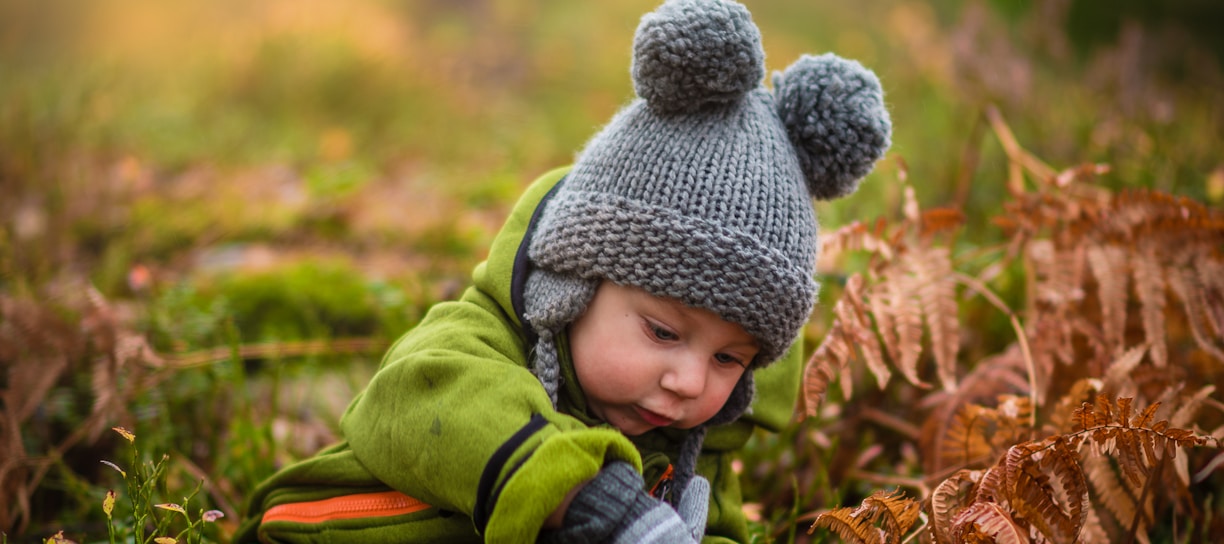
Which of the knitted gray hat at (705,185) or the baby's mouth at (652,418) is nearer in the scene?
the knitted gray hat at (705,185)

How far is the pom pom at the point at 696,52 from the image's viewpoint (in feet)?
6.04

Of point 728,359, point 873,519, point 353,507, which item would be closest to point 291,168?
point 353,507

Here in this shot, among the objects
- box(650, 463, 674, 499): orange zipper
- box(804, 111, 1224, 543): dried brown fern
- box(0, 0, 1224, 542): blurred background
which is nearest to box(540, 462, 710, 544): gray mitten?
box(650, 463, 674, 499): orange zipper

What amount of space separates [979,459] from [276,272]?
2856 millimetres

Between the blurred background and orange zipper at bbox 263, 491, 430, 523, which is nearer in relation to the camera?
orange zipper at bbox 263, 491, 430, 523

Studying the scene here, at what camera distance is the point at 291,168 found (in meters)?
5.61

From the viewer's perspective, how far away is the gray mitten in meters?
1.63

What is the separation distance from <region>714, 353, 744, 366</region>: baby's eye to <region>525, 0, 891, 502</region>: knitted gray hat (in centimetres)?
6

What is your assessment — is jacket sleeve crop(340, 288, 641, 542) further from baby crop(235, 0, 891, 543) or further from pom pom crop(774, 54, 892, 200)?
pom pom crop(774, 54, 892, 200)

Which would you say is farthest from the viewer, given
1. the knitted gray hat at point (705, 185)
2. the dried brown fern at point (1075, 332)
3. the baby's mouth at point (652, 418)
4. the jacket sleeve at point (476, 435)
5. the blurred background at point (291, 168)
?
the blurred background at point (291, 168)

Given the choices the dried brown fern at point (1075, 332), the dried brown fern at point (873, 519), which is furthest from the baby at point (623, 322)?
the dried brown fern at point (1075, 332)

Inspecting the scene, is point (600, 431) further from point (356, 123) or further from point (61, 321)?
point (356, 123)

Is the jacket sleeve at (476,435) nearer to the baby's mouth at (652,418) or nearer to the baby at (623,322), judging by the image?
the baby at (623,322)

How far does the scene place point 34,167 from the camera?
451 cm
